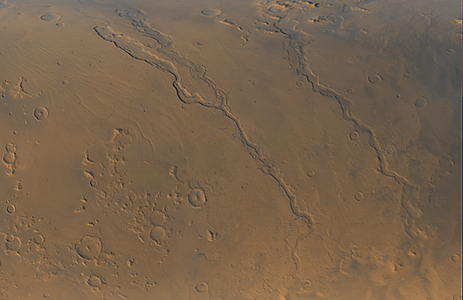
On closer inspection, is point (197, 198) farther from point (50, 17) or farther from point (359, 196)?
point (50, 17)

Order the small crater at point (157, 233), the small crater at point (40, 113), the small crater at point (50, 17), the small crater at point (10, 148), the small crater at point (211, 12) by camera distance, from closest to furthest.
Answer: the small crater at point (157, 233) < the small crater at point (10, 148) < the small crater at point (40, 113) < the small crater at point (50, 17) < the small crater at point (211, 12)

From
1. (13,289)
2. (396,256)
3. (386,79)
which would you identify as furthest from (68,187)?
(386,79)

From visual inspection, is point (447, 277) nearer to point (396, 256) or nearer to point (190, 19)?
point (396, 256)

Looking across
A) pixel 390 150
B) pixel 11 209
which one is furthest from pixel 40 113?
pixel 390 150

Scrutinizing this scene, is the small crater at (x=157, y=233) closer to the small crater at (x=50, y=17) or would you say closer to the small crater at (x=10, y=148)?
the small crater at (x=10, y=148)

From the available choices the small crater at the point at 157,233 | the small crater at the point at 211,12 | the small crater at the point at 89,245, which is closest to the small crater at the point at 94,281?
the small crater at the point at 89,245

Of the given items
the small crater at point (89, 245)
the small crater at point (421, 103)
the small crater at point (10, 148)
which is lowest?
the small crater at point (89, 245)
